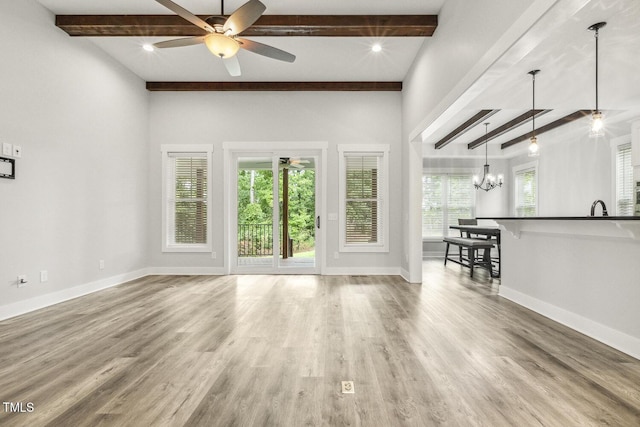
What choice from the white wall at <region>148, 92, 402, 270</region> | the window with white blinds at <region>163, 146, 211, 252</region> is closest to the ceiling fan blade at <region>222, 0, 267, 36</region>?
the white wall at <region>148, 92, 402, 270</region>

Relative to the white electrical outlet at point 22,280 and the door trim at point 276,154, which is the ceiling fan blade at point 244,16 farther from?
the white electrical outlet at point 22,280

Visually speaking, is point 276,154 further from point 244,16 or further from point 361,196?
point 244,16

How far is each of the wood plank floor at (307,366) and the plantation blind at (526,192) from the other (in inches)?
219

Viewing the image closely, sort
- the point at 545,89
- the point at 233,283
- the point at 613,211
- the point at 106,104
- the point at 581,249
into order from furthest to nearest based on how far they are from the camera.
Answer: the point at 613,211, the point at 233,283, the point at 106,104, the point at 545,89, the point at 581,249

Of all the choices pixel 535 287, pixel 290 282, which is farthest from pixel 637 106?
pixel 290 282

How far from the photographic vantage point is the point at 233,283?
5.04 m

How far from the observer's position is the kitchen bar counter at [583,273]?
95.5 inches

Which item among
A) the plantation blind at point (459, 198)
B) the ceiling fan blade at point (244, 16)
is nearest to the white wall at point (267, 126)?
the ceiling fan blade at point (244, 16)

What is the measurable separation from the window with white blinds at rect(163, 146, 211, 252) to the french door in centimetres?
52

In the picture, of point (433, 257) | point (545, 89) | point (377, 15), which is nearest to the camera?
point (377, 15)

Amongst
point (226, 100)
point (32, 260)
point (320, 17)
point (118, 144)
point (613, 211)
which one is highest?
point (320, 17)

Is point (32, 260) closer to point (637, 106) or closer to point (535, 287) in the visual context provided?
point (535, 287)

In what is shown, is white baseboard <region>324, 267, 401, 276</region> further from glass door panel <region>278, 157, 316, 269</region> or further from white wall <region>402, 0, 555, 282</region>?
glass door panel <region>278, 157, 316, 269</region>

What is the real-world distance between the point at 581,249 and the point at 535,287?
0.79 metres
